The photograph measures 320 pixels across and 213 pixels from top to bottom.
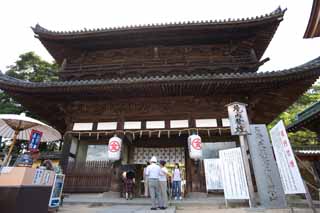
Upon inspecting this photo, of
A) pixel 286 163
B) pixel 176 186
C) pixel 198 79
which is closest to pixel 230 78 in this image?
pixel 198 79

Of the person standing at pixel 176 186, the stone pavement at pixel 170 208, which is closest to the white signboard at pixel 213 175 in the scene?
the stone pavement at pixel 170 208

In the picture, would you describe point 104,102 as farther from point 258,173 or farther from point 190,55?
point 258,173

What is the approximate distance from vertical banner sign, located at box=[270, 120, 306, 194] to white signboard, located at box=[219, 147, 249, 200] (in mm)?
1035

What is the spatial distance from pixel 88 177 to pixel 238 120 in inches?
269

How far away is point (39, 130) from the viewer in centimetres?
659

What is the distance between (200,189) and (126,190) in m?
3.02

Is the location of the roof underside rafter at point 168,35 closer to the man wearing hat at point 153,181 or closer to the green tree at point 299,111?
the man wearing hat at point 153,181

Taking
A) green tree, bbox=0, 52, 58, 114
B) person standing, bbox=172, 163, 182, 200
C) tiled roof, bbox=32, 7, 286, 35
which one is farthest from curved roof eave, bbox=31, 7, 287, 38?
green tree, bbox=0, 52, 58, 114

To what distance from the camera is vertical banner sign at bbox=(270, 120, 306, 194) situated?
165 inches

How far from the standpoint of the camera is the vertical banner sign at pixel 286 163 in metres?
4.20

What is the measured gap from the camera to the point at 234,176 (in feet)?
18.9

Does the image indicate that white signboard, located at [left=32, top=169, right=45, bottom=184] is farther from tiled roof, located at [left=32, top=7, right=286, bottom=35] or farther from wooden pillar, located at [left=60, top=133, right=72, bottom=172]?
tiled roof, located at [left=32, top=7, right=286, bottom=35]

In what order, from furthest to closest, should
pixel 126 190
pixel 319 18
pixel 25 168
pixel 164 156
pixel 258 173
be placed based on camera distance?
pixel 164 156 < pixel 126 190 < pixel 258 173 < pixel 319 18 < pixel 25 168

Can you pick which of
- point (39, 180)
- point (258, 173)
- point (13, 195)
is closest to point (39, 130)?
point (39, 180)
